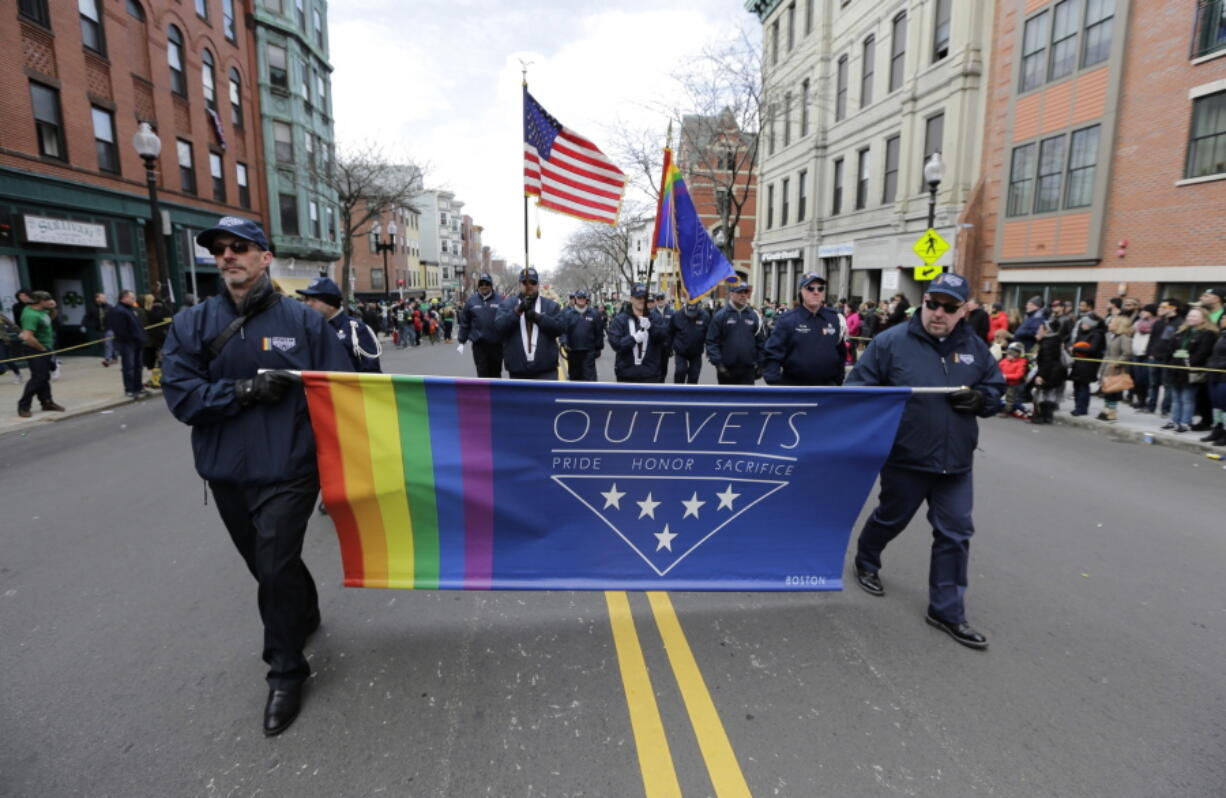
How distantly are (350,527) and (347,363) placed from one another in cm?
87

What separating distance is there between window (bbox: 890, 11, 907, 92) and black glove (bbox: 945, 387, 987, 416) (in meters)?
23.6

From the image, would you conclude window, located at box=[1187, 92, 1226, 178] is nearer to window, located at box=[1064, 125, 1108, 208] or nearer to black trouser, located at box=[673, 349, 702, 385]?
window, located at box=[1064, 125, 1108, 208]

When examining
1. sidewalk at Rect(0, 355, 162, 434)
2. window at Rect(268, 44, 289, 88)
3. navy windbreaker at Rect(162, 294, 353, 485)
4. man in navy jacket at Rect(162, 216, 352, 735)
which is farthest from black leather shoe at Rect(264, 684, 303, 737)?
window at Rect(268, 44, 289, 88)

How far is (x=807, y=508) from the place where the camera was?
3.75 metres

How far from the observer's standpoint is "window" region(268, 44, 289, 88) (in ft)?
106

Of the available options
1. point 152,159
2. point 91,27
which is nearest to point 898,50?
point 152,159

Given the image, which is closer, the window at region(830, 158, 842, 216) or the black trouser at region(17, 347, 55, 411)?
the black trouser at region(17, 347, 55, 411)

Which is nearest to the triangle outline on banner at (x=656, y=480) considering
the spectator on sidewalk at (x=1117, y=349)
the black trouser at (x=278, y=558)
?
the black trouser at (x=278, y=558)

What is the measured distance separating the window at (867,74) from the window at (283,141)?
26.9 meters

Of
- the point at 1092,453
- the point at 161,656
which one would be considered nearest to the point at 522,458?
the point at 161,656

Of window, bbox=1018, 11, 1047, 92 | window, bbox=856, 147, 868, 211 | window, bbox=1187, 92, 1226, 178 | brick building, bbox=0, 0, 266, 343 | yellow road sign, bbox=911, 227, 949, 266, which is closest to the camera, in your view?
window, bbox=1187, 92, 1226, 178

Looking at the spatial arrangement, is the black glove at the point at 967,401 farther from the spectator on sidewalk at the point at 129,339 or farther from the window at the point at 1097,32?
the window at the point at 1097,32

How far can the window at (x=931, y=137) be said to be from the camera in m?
21.0

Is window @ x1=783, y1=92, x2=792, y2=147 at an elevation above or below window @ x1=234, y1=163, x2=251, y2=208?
above
